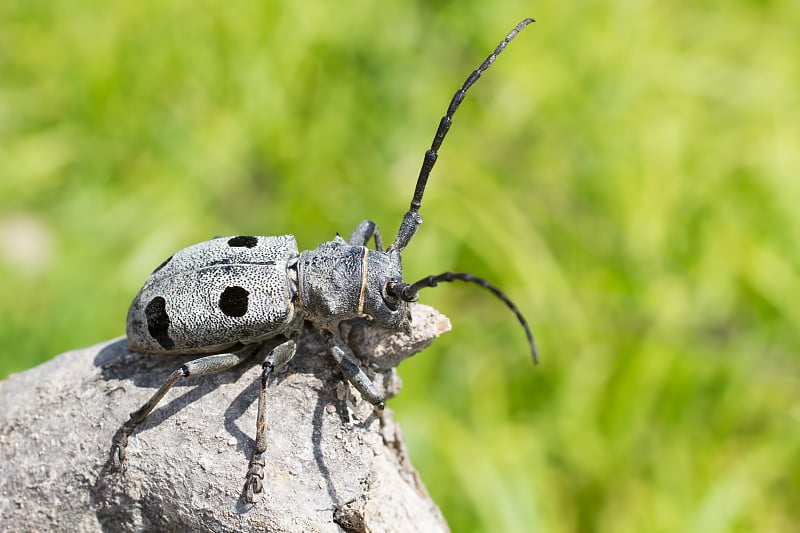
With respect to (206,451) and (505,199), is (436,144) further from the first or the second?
(505,199)

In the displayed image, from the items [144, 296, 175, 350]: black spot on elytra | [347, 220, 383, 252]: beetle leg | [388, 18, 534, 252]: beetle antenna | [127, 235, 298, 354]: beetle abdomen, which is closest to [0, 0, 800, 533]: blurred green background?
[347, 220, 383, 252]: beetle leg

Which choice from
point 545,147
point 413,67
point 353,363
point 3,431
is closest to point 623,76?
point 545,147

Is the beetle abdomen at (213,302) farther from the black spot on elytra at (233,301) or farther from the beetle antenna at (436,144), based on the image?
the beetle antenna at (436,144)

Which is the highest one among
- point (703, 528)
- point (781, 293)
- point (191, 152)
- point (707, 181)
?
point (191, 152)

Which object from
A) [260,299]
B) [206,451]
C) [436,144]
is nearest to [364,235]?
[436,144]

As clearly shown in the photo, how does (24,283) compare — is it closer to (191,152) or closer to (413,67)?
(191,152)
